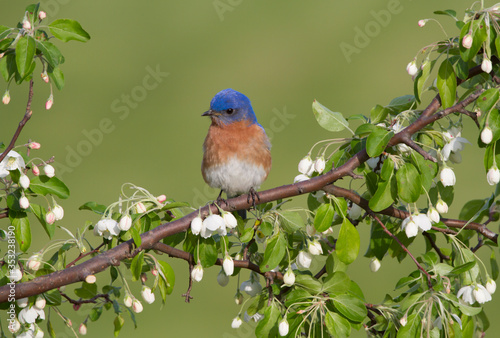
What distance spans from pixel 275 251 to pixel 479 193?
25.0 ft

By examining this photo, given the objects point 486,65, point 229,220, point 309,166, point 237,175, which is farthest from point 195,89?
point 486,65

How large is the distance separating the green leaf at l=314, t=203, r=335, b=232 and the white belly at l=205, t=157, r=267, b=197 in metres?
1.67

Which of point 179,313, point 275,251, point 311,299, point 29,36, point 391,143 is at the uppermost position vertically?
point 29,36

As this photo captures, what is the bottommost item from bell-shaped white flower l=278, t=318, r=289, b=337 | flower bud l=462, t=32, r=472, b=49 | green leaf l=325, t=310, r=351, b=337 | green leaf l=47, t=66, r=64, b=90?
green leaf l=325, t=310, r=351, b=337

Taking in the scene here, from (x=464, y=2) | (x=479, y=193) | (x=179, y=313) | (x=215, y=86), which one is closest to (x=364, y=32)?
(x=464, y=2)

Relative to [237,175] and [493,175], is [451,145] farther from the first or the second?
[237,175]

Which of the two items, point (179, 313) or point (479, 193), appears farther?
point (479, 193)

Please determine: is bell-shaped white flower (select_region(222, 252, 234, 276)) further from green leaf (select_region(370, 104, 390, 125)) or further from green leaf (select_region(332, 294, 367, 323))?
green leaf (select_region(370, 104, 390, 125))

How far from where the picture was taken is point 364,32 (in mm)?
12664

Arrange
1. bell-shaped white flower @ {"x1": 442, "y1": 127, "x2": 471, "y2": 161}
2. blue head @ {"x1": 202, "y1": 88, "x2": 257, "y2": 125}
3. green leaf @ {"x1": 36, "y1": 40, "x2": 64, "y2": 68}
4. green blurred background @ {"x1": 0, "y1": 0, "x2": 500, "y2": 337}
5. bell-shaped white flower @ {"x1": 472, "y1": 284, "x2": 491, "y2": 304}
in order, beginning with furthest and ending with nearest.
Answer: green blurred background @ {"x1": 0, "y1": 0, "x2": 500, "y2": 337}
blue head @ {"x1": 202, "y1": 88, "x2": 257, "y2": 125}
bell-shaped white flower @ {"x1": 442, "y1": 127, "x2": 471, "y2": 161}
green leaf @ {"x1": 36, "y1": 40, "x2": 64, "y2": 68}
bell-shaped white flower @ {"x1": 472, "y1": 284, "x2": 491, "y2": 304}

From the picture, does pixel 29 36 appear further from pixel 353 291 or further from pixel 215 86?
pixel 215 86

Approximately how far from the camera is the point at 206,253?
2508mm

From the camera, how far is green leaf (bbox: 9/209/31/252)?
257 centimetres

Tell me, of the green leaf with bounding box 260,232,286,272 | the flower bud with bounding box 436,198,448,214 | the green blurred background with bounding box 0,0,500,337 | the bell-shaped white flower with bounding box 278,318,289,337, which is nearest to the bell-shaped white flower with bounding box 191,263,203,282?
the green leaf with bounding box 260,232,286,272
